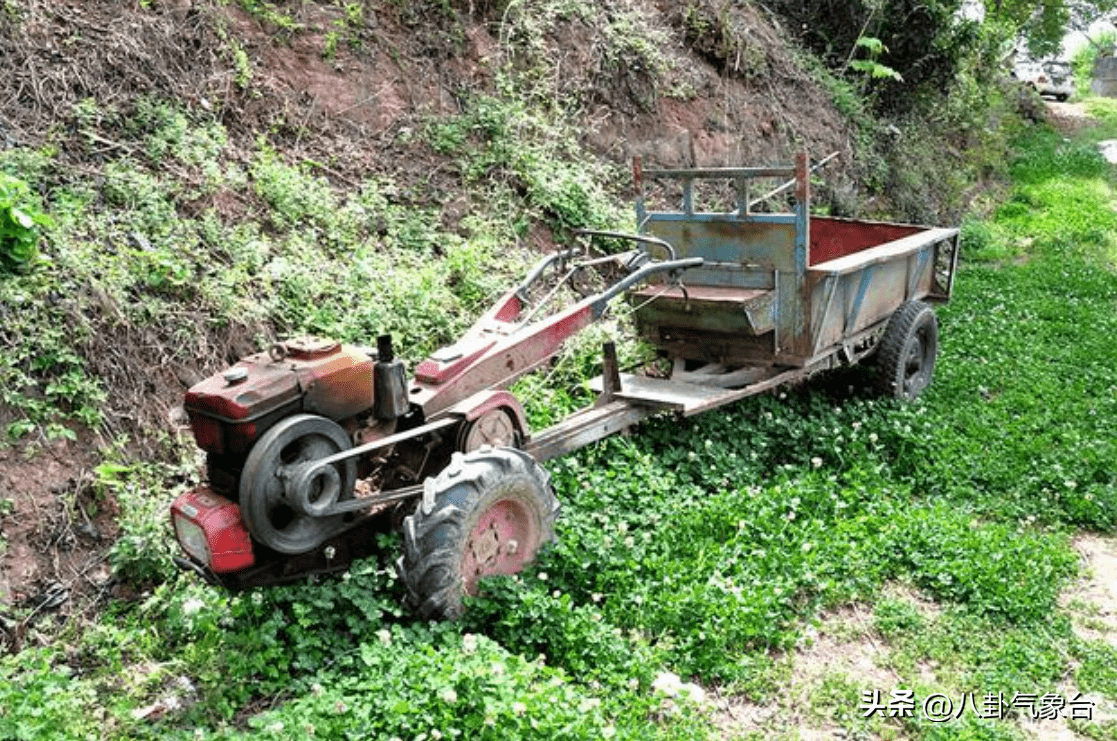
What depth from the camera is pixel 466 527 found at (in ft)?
14.4

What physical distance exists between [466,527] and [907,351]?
475cm

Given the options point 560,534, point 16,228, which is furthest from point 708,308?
point 16,228

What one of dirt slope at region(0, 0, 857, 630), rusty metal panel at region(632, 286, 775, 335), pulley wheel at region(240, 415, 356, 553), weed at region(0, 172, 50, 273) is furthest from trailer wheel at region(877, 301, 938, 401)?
weed at region(0, 172, 50, 273)

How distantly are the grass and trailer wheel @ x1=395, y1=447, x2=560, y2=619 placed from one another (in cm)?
14

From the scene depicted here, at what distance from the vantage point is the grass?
13.3 feet

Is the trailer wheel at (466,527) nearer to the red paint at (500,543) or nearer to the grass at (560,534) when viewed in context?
the red paint at (500,543)

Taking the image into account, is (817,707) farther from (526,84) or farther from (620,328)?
(526,84)

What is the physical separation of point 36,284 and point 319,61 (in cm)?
411

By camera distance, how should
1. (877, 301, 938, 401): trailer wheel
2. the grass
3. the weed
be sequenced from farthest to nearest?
(877, 301, 938, 401): trailer wheel → the weed → the grass

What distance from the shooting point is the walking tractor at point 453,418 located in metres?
4.16

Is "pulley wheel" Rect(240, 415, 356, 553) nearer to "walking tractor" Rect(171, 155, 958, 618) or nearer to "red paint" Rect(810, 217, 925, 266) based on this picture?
"walking tractor" Rect(171, 155, 958, 618)

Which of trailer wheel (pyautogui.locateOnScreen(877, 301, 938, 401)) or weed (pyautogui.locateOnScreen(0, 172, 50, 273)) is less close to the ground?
weed (pyautogui.locateOnScreen(0, 172, 50, 273))

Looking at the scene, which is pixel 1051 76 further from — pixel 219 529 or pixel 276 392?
pixel 219 529

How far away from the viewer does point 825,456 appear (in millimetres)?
6793
